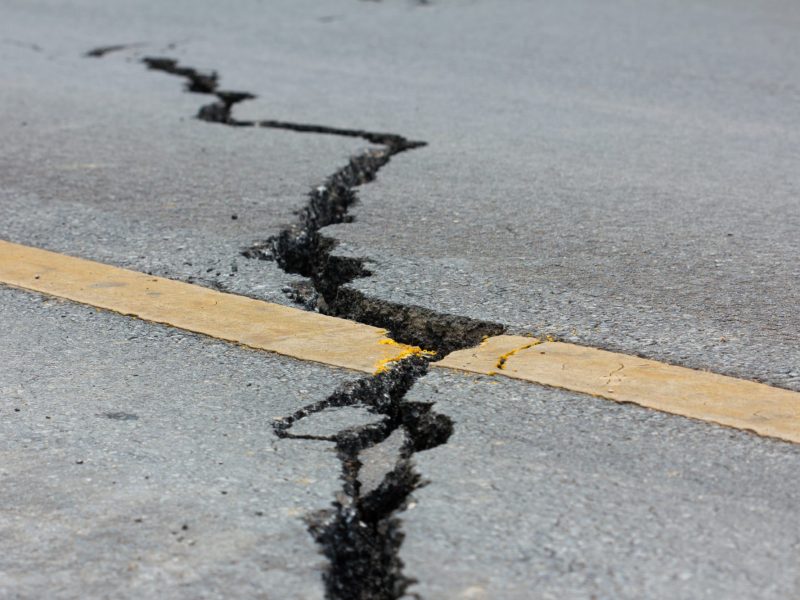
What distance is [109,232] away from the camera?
4176 millimetres

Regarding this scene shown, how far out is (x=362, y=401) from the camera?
2822 millimetres

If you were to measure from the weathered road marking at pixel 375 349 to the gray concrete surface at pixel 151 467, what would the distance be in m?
0.10

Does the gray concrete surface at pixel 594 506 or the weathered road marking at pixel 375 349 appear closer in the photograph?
the gray concrete surface at pixel 594 506

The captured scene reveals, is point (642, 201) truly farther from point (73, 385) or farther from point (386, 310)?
point (73, 385)

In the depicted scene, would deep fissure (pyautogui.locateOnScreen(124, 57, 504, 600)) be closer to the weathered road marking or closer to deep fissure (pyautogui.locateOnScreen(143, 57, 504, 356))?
deep fissure (pyautogui.locateOnScreen(143, 57, 504, 356))

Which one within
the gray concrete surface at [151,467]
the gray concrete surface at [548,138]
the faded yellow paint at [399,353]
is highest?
the gray concrete surface at [548,138]

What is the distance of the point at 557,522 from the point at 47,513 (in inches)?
41.2

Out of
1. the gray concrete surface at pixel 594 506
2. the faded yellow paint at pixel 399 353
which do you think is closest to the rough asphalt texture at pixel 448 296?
the gray concrete surface at pixel 594 506

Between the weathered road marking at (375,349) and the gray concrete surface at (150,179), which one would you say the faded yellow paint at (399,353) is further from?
the gray concrete surface at (150,179)

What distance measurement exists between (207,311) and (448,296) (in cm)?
75

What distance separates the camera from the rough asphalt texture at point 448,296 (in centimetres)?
213

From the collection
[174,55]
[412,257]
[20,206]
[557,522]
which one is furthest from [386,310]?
[174,55]

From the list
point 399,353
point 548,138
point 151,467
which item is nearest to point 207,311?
point 399,353

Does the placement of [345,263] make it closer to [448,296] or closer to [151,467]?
[448,296]
